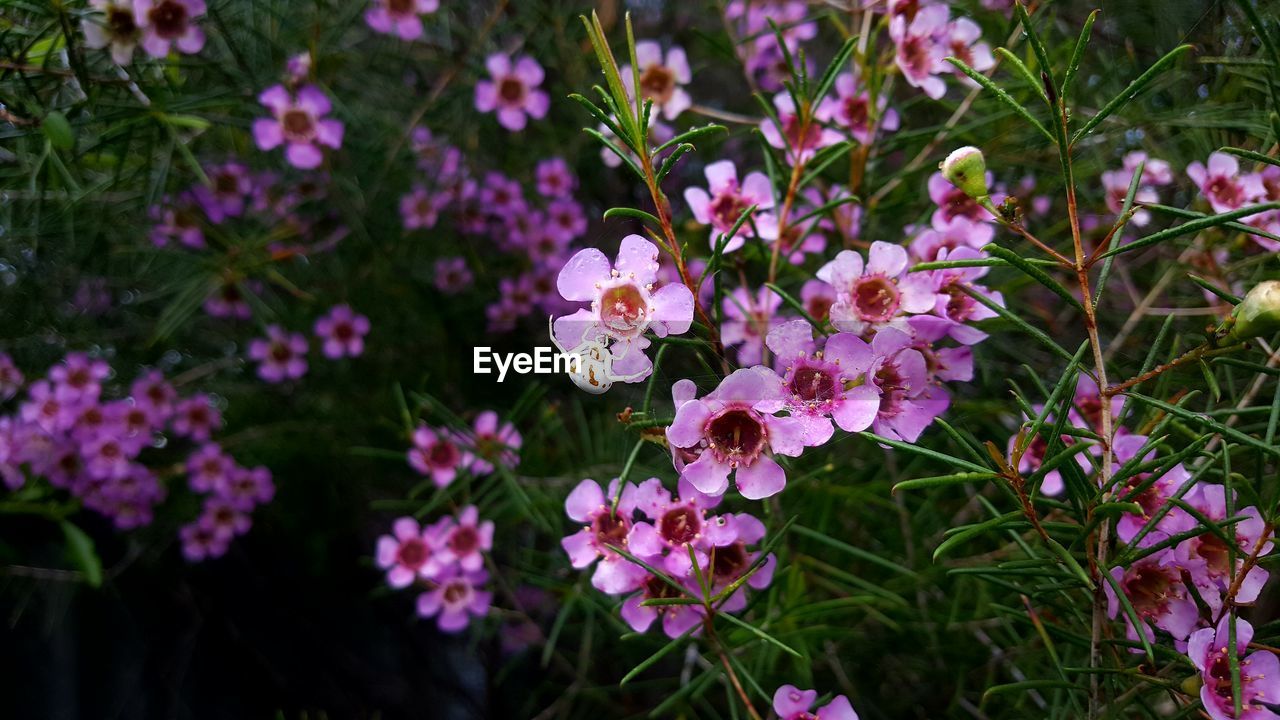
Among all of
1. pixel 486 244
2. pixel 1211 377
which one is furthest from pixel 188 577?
pixel 1211 377

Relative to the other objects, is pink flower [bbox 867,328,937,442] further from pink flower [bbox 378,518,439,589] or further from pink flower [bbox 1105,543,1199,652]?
pink flower [bbox 378,518,439,589]

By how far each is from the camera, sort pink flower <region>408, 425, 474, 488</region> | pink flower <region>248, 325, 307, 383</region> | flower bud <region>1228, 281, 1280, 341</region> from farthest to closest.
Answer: pink flower <region>248, 325, 307, 383</region> < pink flower <region>408, 425, 474, 488</region> < flower bud <region>1228, 281, 1280, 341</region>

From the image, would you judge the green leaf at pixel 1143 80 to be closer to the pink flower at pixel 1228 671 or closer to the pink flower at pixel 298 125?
the pink flower at pixel 1228 671

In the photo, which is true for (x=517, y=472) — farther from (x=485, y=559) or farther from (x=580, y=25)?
(x=580, y=25)

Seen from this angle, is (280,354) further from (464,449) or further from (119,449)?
(464,449)

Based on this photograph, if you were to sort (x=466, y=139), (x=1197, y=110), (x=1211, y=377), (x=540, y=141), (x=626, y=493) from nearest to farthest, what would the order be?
(x=1211, y=377) < (x=626, y=493) < (x=1197, y=110) < (x=466, y=139) < (x=540, y=141)

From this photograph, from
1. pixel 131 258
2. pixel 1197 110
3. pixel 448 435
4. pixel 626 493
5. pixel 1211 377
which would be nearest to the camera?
pixel 1211 377

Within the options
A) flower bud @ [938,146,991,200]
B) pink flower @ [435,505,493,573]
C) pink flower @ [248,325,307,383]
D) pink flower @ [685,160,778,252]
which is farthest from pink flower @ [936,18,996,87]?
pink flower @ [248,325,307,383]

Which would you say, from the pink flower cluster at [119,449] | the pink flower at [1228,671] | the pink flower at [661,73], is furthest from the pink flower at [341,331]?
the pink flower at [1228,671]
